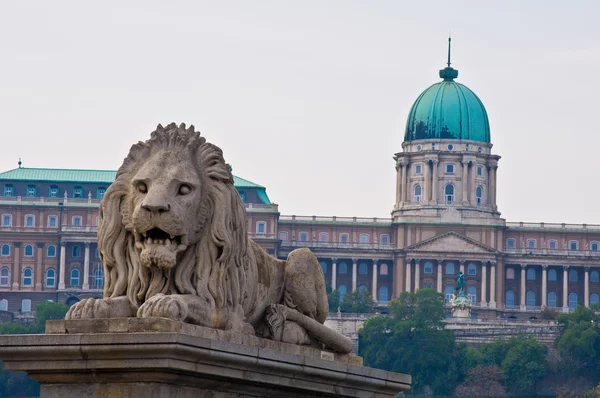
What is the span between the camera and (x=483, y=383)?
14475 centimetres

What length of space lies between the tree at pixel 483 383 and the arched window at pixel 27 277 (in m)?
44.1

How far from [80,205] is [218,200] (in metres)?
165

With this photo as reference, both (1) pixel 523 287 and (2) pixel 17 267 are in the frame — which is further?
→ (1) pixel 523 287

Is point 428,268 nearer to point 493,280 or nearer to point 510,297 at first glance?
point 493,280

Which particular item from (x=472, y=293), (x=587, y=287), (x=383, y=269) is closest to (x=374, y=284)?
(x=383, y=269)

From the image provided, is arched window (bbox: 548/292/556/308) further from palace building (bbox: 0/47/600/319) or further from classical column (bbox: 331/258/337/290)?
classical column (bbox: 331/258/337/290)

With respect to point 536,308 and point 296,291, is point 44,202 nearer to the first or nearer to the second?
point 536,308

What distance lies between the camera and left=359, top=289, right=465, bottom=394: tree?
5876 inches

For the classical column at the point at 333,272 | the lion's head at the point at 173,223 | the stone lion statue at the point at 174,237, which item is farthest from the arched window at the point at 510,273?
the lion's head at the point at 173,223

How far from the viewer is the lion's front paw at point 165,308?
12820 millimetres

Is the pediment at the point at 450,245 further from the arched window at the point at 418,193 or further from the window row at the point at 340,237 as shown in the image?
the arched window at the point at 418,193

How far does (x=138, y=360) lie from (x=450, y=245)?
571 ft

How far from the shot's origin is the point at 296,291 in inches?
613

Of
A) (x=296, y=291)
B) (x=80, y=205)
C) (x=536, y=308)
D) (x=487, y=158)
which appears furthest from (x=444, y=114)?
(x=296, y=291)
